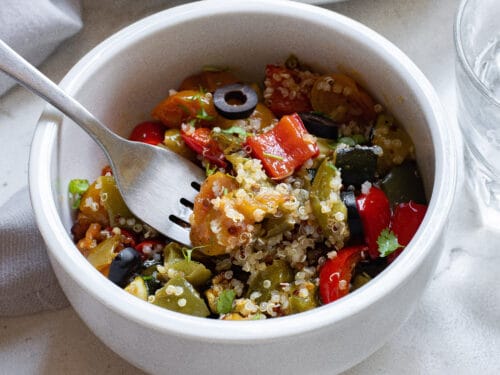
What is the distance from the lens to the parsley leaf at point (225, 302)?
128cm

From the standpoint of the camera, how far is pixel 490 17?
162 cm

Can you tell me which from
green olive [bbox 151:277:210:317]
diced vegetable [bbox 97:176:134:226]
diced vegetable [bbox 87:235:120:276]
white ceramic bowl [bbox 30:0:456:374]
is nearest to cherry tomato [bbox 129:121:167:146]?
white ceramic bowl [bbox 30:0:456:374]

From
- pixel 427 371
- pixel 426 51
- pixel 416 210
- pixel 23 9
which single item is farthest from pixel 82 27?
pixel 427 371

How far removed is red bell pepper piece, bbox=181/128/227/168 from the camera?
143cm

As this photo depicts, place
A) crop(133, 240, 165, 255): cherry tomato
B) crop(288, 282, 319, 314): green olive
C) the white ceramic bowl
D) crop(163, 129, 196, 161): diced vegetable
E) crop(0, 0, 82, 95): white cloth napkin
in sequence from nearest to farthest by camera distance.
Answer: the white ceramic bowl
crop(288, 282, 319, 314): green olive
crop(133, 240, 165, 255): cherry tomato
crop(163, 129, 196, 161): diced vegetable
crop(0, 0, 82, 95): white cloth napkin

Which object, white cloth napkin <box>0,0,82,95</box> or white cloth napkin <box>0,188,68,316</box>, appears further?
white cloth napkin <box>0,0,82,95</box>

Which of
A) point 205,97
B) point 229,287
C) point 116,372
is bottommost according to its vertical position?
point 116,372

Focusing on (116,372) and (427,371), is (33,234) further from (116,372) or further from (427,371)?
(427,371)

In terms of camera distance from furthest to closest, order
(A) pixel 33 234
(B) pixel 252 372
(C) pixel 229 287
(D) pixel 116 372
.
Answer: (A) pixel 33 234 → (D) pixel 116 372 → (C) pixel 229 287 → (B) pixel 252 372

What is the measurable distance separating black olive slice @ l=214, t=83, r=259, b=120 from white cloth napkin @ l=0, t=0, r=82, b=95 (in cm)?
51

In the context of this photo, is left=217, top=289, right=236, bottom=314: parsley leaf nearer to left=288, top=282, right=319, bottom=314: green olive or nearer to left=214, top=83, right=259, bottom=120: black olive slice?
left=288, top=282, right=319, bottom=314: green olive

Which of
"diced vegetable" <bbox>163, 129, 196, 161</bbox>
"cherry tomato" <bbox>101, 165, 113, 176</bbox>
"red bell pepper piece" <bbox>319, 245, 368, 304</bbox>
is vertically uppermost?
"diced vegetable" <bbox>163, 129, 196, 161</bbox>

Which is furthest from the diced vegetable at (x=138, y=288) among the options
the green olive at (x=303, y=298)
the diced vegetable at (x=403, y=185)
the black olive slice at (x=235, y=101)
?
the diced vegetable at (x=403, y=185)

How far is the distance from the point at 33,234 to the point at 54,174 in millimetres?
237
